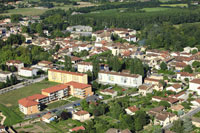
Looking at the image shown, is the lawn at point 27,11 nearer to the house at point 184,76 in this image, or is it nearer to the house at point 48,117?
the house at point 184,76

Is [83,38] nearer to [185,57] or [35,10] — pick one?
[185,57]

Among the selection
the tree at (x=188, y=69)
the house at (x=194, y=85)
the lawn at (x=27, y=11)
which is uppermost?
the lawn at (x=27, y=11)

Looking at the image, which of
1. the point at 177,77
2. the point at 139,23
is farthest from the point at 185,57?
the point at 139,23

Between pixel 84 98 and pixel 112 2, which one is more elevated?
pixel 112 2

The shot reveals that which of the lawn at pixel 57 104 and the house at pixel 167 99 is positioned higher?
the house at pixel 167 99

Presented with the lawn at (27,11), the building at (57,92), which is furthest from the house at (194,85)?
the lawn at (27,11)

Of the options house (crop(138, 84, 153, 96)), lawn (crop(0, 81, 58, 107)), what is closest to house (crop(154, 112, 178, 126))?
house (crop(138, 84, 153, 96))

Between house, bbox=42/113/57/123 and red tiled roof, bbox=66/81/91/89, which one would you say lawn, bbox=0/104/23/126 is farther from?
red tiled roof, bbox=66/81/91/89
